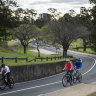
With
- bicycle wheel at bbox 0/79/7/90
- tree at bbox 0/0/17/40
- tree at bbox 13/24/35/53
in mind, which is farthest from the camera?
tree at bbox 13/24/35/53

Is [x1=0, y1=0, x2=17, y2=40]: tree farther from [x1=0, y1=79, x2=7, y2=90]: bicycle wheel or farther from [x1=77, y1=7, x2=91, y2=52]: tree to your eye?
[x1=77, y1=7, x2=91, y2=52]: tree

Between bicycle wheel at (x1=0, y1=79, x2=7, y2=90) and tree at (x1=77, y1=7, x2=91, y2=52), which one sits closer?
bicycle wheel at (x1=0, y1=79, x2=7, y2=90)

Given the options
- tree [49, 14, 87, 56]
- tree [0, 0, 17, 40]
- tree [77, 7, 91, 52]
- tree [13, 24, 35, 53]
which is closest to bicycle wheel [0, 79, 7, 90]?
tree [0, 0, 17, 40]

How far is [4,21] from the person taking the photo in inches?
1307

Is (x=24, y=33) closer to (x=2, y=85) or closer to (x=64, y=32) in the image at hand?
(x=64, y=32)

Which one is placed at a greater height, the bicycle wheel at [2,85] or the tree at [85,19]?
the tree at [85,19]

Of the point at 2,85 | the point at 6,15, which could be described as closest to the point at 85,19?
the point at 6,15

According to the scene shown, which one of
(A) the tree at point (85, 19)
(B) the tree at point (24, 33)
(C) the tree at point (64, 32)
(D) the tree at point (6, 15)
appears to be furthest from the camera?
(A) the tree at point (85, 19)

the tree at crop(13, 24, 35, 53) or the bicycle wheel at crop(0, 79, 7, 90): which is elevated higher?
the tree at crop(13, 24, 35, 53)

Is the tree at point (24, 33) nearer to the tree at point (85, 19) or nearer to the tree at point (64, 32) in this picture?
the tree at point (64, 32)

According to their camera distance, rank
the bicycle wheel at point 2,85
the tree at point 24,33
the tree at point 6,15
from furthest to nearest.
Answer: the tree at point 24,33, the tree at point 6,15, the bicycle wheel at point 2,85

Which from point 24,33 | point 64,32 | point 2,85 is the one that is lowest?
point 2,85

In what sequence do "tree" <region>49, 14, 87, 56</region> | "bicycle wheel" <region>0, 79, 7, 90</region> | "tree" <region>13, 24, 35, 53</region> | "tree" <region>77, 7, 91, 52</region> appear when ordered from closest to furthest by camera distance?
"bicycle wheel" <region>0, 79, 7, 90</region>
"tree" <region>49, 14, 87, 56</region>
"tree" <region>13, 24, 35, 53</region>
"tree" <region>77, 7, 91, 52</region>

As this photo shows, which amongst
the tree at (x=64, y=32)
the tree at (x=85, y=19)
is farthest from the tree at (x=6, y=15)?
the tree at (x=85, y=19)
